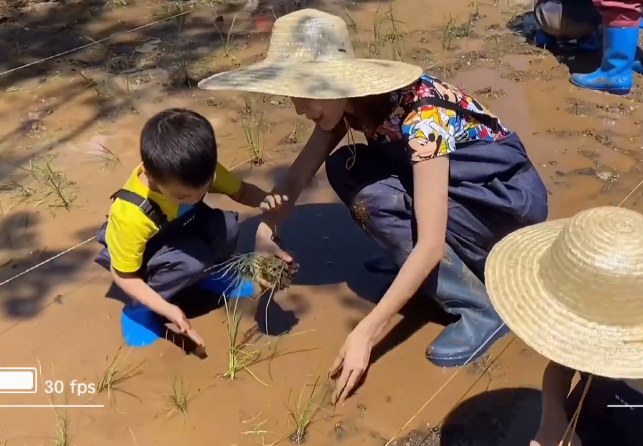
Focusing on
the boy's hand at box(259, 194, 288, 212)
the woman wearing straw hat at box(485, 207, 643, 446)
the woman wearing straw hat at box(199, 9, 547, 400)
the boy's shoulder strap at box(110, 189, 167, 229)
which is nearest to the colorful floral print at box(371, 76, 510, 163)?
the woman wearing straw hat at box(199, 9, 547, 400)

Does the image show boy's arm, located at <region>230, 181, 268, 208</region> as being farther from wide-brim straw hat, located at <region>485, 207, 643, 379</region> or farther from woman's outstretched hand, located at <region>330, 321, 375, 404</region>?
wide-brim straw hat, located at <region>485, 207, 643, 379</region>

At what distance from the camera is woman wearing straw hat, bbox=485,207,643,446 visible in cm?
140

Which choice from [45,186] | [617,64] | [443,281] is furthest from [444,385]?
[617,64]

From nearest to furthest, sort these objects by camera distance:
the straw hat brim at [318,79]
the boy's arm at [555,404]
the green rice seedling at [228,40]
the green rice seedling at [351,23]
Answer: the boy's arm at [555,404]
the straw hat brim at [318,79]
the green rice seedling at [228,40]
the green rice seedling at [351,23]

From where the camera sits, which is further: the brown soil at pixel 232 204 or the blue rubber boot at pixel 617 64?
the blue rubber boot at pixel 617 64

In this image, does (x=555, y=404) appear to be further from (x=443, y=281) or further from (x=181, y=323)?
(x=181, y=323)

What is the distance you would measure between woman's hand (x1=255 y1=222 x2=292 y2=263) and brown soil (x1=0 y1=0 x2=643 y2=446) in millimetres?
158

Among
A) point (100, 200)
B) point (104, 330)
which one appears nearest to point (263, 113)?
point (100, 200)

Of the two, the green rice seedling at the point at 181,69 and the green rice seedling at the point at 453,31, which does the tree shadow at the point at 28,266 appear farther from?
the green rice seedling at the point at 453,31

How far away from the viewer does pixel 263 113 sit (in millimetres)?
3707

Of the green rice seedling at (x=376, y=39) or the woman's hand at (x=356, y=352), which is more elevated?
the green rice seedling at (x=376, y=39)

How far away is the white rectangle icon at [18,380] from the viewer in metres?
2.30

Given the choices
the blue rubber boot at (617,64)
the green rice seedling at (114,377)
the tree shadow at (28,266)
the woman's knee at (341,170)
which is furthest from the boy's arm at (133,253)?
the blue rubber boot at (617,64)

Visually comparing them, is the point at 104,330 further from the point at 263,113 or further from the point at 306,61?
the point at 263,113
